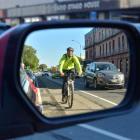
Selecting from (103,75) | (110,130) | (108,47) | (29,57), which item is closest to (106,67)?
(103,75)

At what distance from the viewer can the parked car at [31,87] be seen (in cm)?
209

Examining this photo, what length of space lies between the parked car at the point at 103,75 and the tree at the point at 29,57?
15.2 inches

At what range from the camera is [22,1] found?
5566 centimetres

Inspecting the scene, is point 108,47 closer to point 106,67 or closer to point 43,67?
point 106,67

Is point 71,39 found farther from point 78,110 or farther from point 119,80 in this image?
point 119,80

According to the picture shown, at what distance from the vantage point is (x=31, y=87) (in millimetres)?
2273

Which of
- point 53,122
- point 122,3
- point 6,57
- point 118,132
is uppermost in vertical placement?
point 122,3

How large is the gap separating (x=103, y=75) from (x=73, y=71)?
31 cm

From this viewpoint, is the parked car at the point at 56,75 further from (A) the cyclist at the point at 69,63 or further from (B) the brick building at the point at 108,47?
(B) the brick building at the point at 108,47

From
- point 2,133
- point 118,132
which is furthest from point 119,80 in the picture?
point 118,132

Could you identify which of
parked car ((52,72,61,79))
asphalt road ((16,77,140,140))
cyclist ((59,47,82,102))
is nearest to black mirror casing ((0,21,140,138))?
cyclist ((59,47,82,102))

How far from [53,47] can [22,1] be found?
2128 inches

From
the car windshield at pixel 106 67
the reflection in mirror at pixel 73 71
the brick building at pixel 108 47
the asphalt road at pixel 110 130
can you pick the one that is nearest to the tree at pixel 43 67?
the reflection in mirror at pixel 73 71

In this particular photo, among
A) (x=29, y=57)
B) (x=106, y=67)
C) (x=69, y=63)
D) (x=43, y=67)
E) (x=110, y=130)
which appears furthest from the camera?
(x=110, y=130)
